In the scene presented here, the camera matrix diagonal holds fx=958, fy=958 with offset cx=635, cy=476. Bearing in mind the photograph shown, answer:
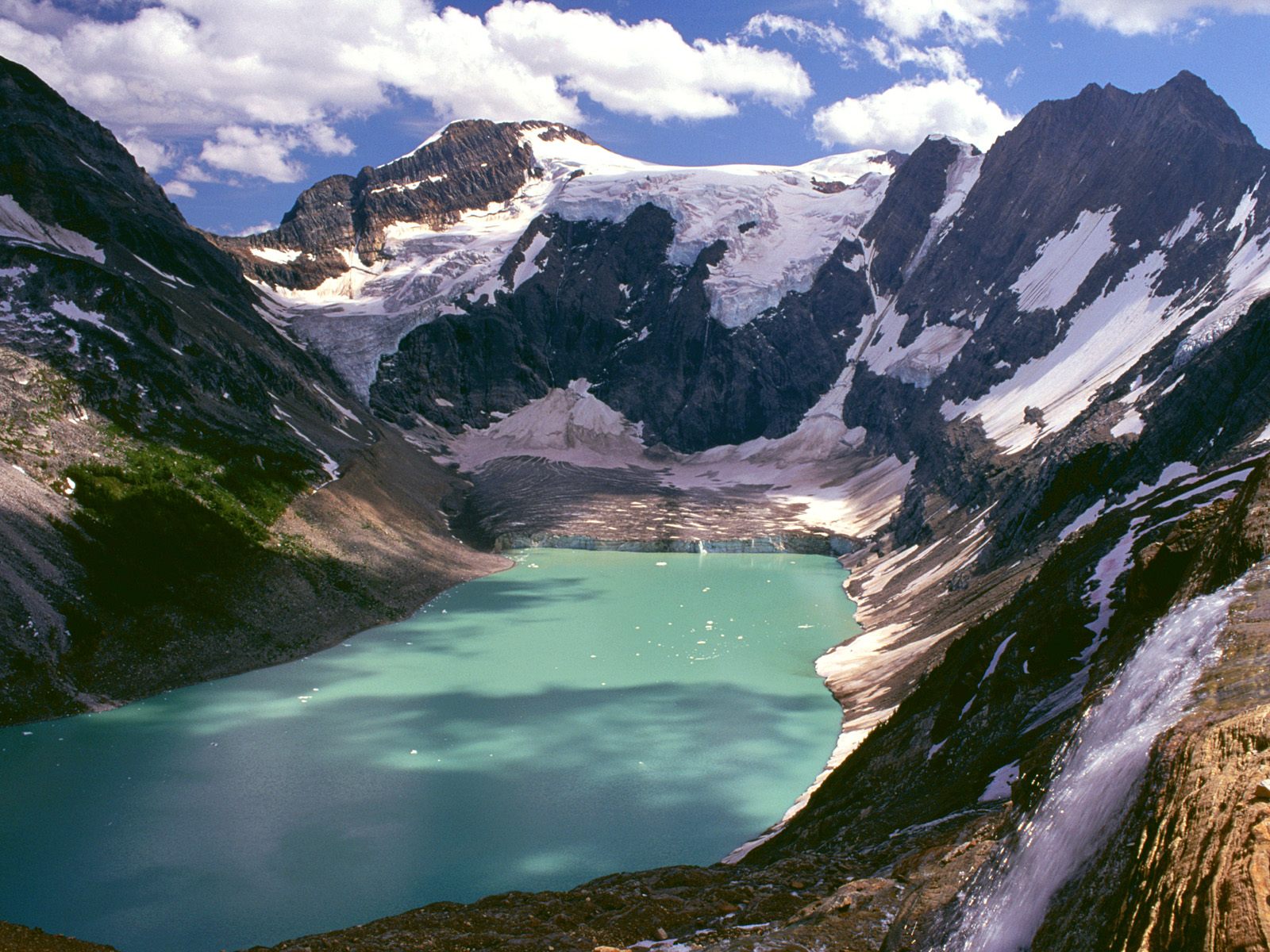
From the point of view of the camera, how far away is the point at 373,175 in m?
139

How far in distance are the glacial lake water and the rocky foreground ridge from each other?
3.45 metres

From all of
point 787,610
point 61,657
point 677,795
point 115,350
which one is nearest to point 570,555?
point 787,610

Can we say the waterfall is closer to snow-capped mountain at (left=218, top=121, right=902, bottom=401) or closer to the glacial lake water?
the glacial lake water

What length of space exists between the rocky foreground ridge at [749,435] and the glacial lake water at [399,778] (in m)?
3.45

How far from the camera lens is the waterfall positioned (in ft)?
23.2

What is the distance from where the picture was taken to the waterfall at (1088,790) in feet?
23.2

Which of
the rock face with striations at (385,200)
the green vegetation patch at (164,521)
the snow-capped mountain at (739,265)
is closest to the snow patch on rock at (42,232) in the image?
the green vegetation patch at (164,521)

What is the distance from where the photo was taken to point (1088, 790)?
756 centimetres

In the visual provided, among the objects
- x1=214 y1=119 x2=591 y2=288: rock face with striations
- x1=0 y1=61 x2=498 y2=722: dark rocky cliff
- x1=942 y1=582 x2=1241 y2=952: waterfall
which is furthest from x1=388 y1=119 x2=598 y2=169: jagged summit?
x1=942 y1=582 x2=1241 y2=952: waterfall

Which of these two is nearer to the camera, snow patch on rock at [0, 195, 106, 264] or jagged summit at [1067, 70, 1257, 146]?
snow patch on rock at [0, 195, 106, 264]

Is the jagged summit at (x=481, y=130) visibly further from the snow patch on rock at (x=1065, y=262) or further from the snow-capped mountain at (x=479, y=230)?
the snow patch on rock at (x=1065, y=262)

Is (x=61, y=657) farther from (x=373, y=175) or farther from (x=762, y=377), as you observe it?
(x=373, y=175)

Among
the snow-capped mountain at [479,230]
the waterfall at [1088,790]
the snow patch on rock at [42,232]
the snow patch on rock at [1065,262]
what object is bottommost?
the waterfall at [1088,790]

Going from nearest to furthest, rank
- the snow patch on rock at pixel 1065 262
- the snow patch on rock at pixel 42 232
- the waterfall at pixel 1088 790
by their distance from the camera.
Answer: the waterfall at pixel 1088 790 < the snow patch on rock at pixel 42 232 < the snow patch on rock at pixel 1065 262
